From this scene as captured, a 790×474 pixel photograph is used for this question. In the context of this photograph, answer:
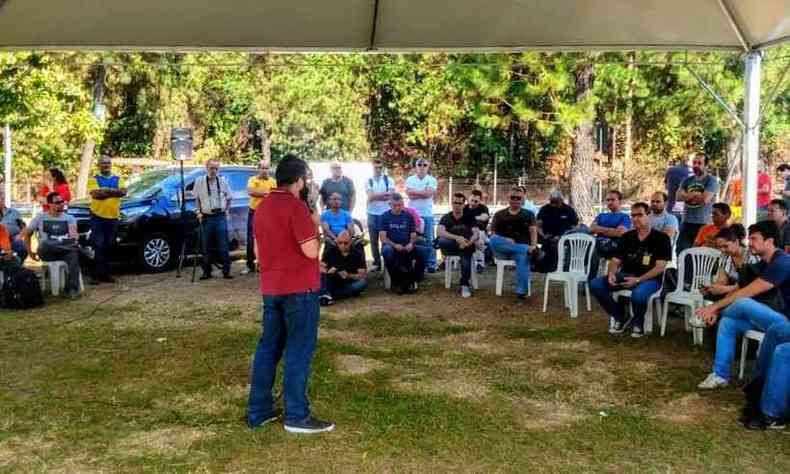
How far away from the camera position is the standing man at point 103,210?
9.35m

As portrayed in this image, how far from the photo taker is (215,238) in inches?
390

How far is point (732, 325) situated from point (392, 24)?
4417 millimetres

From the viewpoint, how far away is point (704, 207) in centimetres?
795

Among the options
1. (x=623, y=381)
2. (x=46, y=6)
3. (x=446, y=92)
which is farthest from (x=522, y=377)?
(x=446, y=92)

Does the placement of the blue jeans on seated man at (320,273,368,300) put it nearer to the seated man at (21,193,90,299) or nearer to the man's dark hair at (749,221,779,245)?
the seated man at (21,193,90,299)

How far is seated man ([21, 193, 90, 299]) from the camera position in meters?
8.73

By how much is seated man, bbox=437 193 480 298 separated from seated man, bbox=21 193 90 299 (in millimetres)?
4123

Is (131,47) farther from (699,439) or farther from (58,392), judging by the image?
(699,439)

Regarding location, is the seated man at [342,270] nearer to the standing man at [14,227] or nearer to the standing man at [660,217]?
the standing man at [660,217]

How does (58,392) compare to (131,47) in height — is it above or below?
below

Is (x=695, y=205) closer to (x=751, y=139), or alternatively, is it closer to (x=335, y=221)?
(x=751, y=139)

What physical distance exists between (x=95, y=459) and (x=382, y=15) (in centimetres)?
510

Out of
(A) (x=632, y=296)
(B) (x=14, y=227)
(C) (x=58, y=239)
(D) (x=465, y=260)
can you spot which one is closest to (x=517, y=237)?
(D) (x=465, y=260)

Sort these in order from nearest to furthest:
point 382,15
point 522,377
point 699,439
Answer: point 699,439 → point 522,377 → point 382,15
